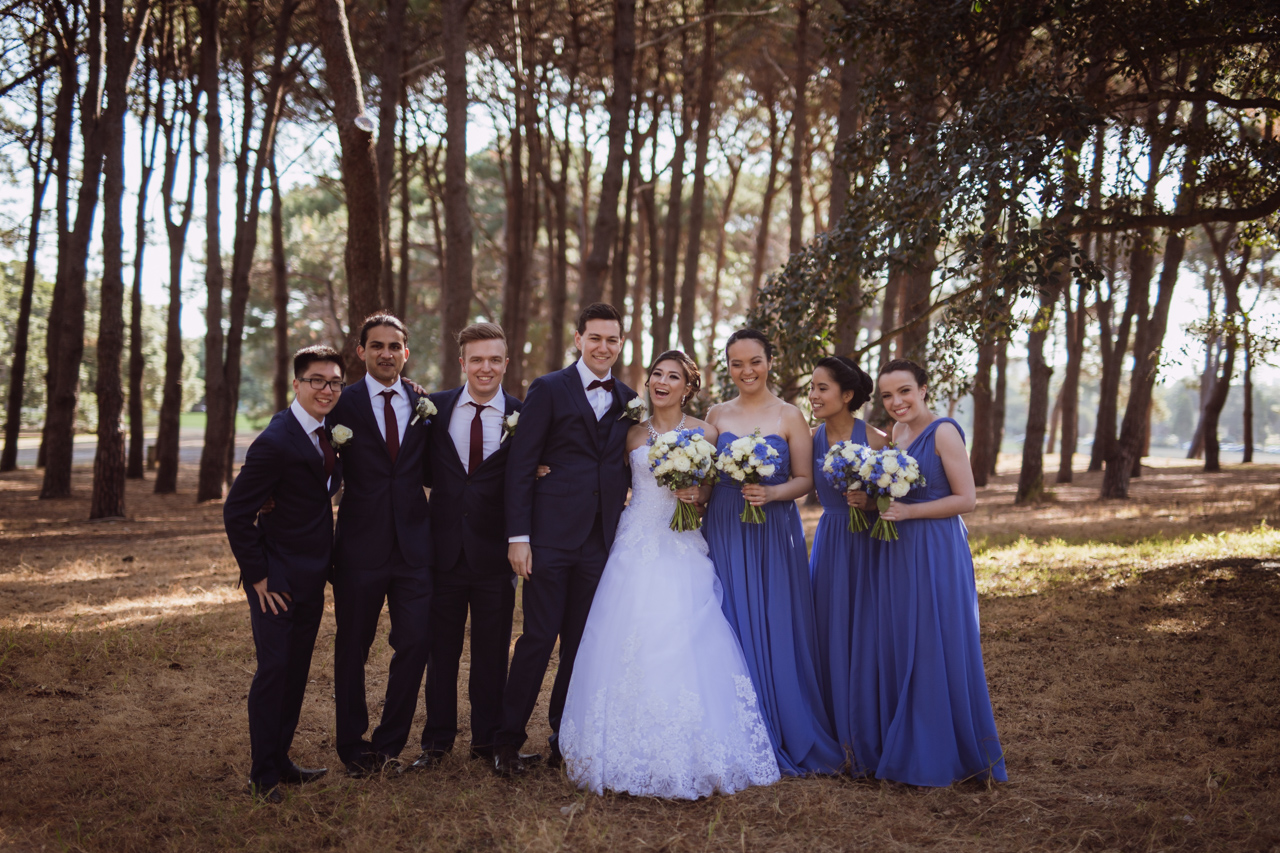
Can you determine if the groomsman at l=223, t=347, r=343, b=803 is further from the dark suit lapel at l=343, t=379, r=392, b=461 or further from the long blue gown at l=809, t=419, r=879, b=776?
the long blue gown at l=809, t=419, r=879, b=776

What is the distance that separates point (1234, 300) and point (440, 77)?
19072mm

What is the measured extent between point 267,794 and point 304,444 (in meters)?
1.68

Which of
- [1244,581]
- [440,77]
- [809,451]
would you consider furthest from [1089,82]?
[440,77]

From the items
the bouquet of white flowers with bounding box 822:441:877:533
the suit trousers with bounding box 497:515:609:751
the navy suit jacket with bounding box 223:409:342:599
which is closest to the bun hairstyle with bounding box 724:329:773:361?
the bouquet of white flowers with bounding box 822:441:877:533

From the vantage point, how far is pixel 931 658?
447 cm

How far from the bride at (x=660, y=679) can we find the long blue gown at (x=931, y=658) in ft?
2.36

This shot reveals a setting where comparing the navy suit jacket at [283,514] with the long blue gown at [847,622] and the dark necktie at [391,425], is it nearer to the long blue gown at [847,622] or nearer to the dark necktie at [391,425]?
the dark necktie at [391,425]

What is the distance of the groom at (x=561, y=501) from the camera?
4.48m

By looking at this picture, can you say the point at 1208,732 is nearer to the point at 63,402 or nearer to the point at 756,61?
the point at 63,402

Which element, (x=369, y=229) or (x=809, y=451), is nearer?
(x=809, y=451)

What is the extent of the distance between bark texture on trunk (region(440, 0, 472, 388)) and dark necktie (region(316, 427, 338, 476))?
648 cm

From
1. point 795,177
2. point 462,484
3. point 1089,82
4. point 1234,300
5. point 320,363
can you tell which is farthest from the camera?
point 1234,300

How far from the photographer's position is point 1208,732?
502cm

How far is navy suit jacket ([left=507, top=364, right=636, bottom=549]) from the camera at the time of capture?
445 centimetres
